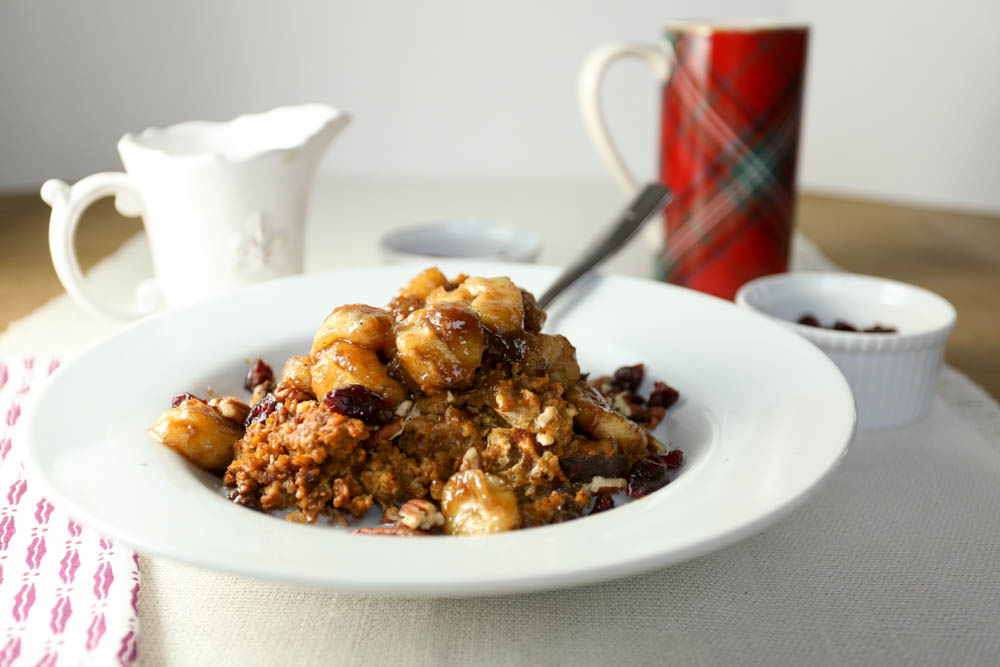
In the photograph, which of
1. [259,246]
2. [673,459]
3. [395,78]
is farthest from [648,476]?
[395,78]

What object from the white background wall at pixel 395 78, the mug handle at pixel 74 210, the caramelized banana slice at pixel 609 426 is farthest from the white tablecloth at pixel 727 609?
the white background wall at pixel 395 78

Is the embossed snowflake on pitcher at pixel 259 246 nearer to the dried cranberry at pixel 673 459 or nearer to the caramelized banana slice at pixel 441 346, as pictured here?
the caramelized banana slice at pixel 441 346

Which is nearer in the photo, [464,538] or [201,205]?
[464,538]

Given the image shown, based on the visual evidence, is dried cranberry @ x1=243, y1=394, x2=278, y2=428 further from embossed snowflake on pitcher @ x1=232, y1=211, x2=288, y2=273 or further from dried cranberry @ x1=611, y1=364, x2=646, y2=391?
embossed snowflake on pitcher @ x1=232, y1=211, x2=288, y2=273

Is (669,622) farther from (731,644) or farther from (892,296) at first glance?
(892,296)

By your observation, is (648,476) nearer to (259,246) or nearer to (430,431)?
(430,431)

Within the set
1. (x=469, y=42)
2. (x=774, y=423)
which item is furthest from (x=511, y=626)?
(x=469, y=42)

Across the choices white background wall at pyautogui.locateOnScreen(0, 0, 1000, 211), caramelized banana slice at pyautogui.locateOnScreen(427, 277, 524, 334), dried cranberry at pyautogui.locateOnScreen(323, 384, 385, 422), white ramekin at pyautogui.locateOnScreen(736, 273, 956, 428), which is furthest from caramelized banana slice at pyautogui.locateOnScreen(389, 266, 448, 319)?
white background wall at pyautogui.locateOnScreen(0, 0, 1000, 211)
